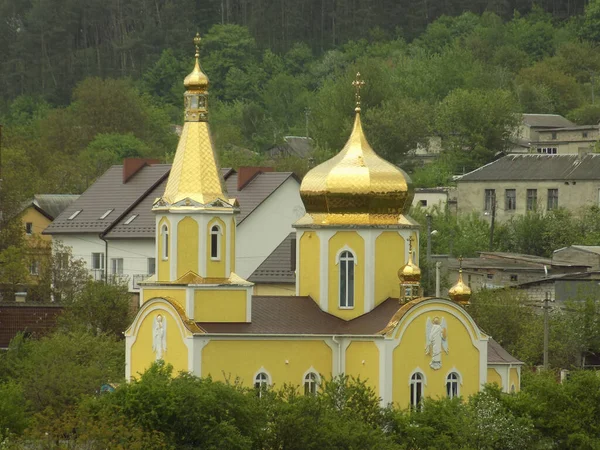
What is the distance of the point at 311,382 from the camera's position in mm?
56500

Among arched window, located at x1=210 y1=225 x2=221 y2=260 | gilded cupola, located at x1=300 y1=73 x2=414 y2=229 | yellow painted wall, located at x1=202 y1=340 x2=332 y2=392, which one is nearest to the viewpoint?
yellow painted wall, located at x1=202 y1=340 x2=332 y2=392

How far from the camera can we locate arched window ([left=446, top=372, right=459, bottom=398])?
56438 millimetres

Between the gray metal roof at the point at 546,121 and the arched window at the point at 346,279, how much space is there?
50665 millimetres

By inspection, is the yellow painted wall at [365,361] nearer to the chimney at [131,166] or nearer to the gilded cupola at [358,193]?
the gilded cupola at [358,193]

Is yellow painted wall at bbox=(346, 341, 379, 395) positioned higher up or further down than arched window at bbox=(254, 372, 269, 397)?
higher up

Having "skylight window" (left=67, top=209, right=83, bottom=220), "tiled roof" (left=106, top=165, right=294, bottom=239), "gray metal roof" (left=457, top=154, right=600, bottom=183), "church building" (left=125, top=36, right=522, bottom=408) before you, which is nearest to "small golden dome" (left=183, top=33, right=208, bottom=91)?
"church building" (left=125, top=36, right=522, bottom=408)

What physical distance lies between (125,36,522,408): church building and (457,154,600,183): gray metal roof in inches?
1227

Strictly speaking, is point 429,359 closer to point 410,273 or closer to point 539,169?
point 410,273

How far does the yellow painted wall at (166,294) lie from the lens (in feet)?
183

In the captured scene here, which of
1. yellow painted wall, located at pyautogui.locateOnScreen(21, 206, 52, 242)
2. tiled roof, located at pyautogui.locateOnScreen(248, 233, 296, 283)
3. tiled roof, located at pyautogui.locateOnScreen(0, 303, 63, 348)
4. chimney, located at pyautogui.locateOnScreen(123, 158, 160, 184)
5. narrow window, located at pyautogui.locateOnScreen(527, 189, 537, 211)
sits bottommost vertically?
tiled roof, located at pyautogui.locateOnScreen(0, 303, 63, 348)

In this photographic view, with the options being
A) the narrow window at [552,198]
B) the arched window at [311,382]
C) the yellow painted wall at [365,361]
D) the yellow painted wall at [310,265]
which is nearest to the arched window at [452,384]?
the yellow painted wall at [365,361]

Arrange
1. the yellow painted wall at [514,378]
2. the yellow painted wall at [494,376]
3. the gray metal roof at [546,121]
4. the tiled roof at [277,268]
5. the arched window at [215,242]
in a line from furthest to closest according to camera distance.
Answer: the gray metal roof at [546,121], the tiled roof at [277,268], the yellow painted wall at [514,378], the yellow painted wall at [494,376], the arched window at [215,242]

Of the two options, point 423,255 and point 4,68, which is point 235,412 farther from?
point 4,68

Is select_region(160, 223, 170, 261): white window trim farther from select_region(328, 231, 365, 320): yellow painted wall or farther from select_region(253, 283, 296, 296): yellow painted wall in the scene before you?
select_region(253, 283, 296, 296): yellow painted wall
